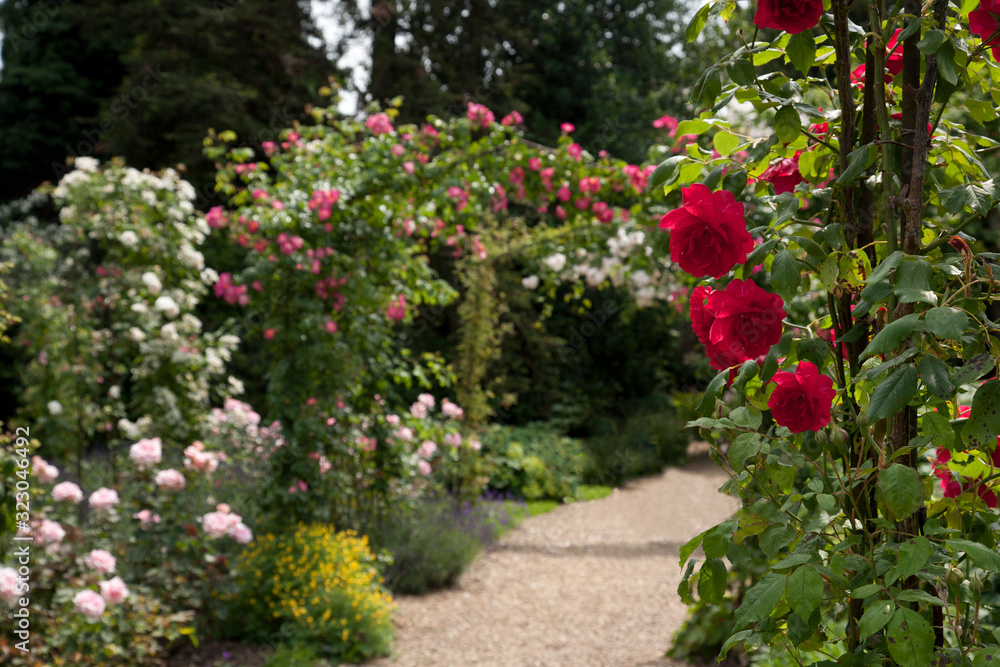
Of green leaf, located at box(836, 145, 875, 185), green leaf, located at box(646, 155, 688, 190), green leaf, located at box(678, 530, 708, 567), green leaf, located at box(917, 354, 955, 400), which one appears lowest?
green leaf, located at box(678, 530, 708, 567)

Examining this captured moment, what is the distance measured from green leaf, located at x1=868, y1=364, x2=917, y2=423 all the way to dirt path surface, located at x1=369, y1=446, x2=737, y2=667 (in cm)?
296

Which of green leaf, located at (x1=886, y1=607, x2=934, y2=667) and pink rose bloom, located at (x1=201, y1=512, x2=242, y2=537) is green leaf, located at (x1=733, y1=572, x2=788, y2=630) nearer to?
green leaf, located at (x1=886, y1=607, x2=934, y2=667)

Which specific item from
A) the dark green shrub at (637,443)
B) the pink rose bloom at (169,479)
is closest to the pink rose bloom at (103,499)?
the pink rose bloom at (169,479)

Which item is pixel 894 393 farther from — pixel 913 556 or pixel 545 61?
pixel 545 61

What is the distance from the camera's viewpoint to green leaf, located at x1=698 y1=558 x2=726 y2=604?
918 mm

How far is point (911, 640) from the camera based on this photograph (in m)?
0.76

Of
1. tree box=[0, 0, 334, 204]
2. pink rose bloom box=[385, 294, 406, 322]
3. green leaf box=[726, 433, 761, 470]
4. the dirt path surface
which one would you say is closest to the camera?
green leaf box=[726, 433, 761, 470]

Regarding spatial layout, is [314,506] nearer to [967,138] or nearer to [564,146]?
[564,146]

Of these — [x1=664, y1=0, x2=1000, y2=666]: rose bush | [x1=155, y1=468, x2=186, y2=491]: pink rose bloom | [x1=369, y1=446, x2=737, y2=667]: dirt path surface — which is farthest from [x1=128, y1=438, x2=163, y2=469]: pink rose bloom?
[x1=664, y1=0, x2=1000, y2=666]: rose bush

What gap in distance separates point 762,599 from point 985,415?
313 mm

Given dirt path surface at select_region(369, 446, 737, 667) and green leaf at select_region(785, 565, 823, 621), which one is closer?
green leaf at select_region(785, 565, 823, 621)

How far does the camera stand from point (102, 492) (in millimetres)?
3098

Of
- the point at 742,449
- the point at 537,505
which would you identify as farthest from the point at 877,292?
the point at 537,505

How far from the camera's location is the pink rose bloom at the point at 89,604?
8.64ft
